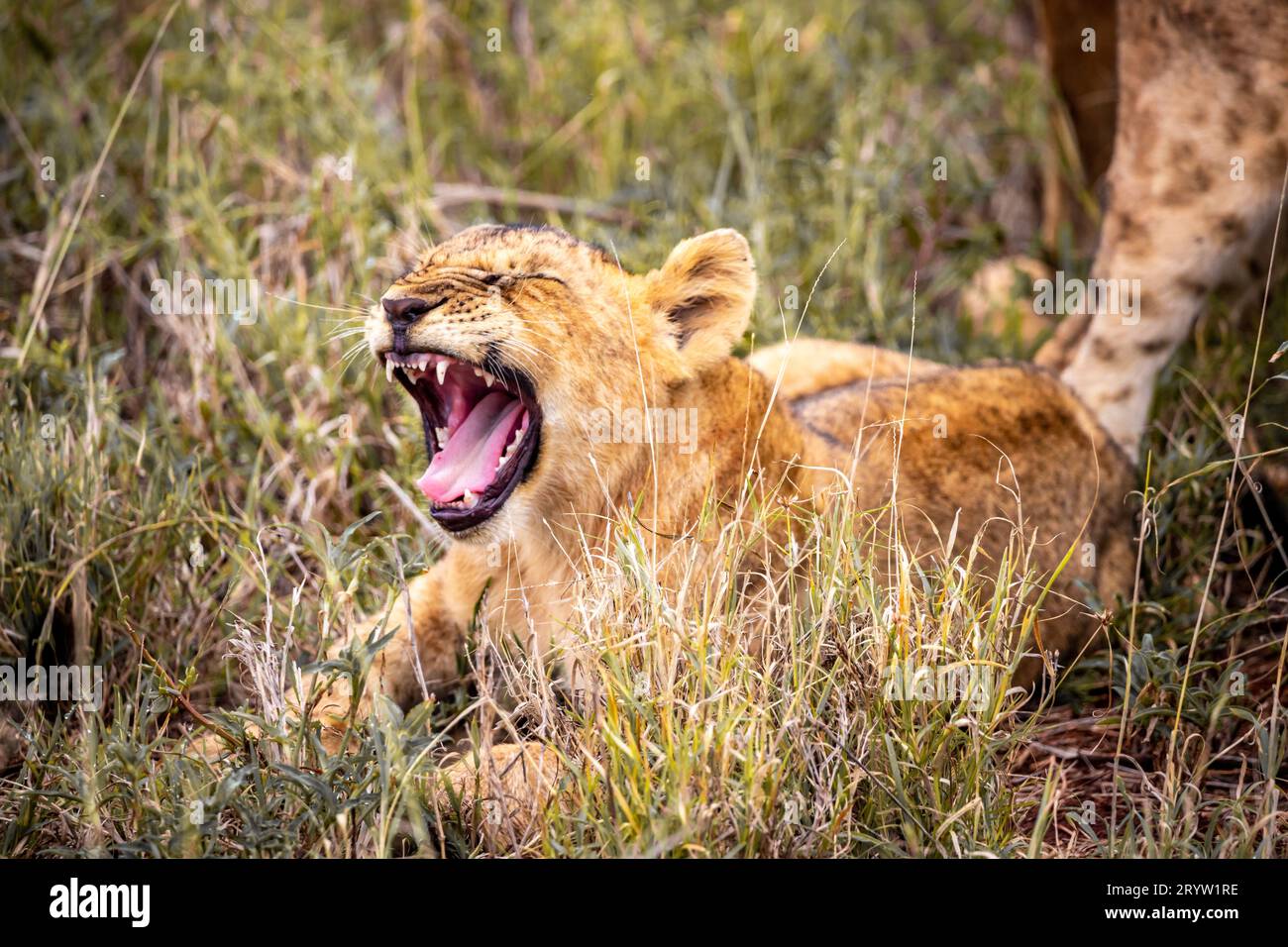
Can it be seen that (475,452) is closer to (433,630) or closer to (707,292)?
(433,630)

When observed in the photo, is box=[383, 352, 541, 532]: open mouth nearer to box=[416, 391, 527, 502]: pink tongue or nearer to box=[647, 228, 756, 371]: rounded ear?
box=[416, 391, 527, 502]: pink tongue

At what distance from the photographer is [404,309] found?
12.1ft

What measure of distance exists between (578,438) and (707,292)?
0.55 m

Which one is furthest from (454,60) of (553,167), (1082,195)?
(1082,195)

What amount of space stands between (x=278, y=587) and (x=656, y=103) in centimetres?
360

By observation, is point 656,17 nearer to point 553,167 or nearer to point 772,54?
point 772,54

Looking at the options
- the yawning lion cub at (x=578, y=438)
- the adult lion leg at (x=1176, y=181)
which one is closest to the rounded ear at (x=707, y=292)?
the yawning lion cub at (x=578, y=438)

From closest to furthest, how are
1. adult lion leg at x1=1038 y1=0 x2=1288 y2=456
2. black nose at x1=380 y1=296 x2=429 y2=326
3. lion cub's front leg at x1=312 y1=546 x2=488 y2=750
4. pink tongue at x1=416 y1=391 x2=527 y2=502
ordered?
black nose at x1=380 y1=296 x2=429 y2=326
pink tongue at x1=416 y1=391 x2=527 y2=502
lion cub's front leg at x1=312 y1=546 x2=488 y2=750
adult lion leg at x1=1038 y1=0 x2=1288 y2=456

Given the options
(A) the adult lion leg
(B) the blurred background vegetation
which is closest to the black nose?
(B) the blurred background vegetation

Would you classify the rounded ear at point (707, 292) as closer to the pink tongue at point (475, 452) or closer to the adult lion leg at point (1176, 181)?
the pink tongue at point (475, 452)

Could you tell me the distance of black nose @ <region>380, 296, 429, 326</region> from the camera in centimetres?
366

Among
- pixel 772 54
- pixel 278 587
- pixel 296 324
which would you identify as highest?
pixel 772 54

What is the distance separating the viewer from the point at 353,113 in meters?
6.30

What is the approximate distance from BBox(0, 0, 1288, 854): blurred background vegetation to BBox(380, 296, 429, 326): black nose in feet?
1.94
